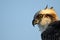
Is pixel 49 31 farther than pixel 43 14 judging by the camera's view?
No

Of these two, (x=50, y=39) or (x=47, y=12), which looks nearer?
(x=50, y=39)

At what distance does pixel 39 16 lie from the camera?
625 mm

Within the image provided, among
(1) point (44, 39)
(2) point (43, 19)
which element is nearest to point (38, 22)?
(2) point (43, 19)

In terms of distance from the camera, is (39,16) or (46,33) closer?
(46,33)

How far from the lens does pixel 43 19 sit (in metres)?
0.67

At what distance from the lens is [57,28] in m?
0.30

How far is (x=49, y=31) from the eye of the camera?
297mm

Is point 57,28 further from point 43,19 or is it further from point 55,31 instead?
point 43,19

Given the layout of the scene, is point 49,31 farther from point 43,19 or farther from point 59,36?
point 43,19

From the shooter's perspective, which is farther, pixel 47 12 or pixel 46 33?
pixel 47 12

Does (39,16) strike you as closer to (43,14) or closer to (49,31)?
(43,14)

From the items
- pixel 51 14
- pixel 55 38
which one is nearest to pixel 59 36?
pixel 55 38

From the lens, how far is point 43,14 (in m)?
0.62

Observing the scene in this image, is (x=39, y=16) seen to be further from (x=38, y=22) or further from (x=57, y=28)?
(x=57, y=28)
